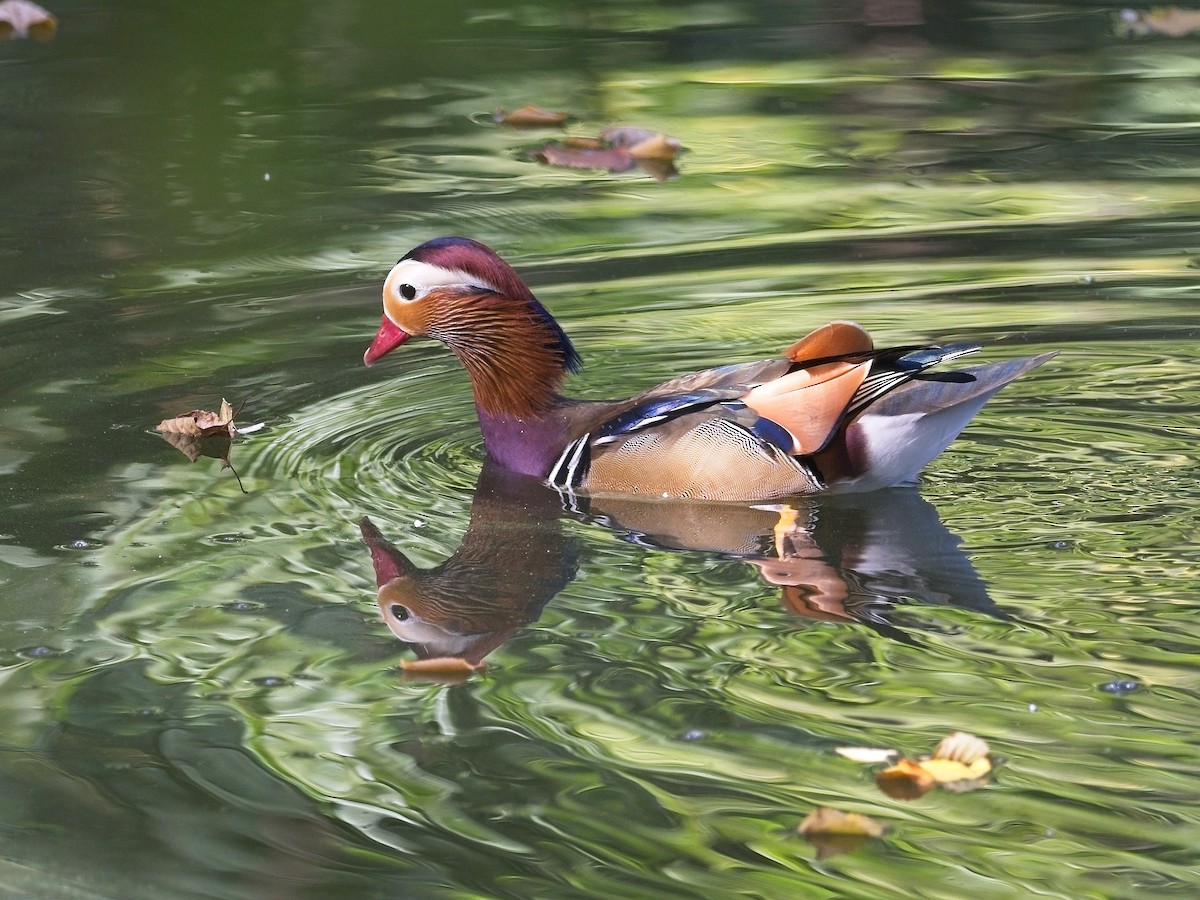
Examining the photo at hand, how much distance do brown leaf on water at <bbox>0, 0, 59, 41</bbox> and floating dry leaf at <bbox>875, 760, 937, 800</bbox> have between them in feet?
36.9

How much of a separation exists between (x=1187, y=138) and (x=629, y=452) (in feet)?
18.4

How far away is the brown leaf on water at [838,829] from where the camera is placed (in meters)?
3.74

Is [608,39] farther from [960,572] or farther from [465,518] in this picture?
[960,572]

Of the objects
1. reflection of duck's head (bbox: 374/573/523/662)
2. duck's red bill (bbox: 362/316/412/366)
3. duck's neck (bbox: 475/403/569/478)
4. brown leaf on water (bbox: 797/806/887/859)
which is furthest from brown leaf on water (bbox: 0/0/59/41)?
brown leaf on water (bbox: 797/806/887/859)

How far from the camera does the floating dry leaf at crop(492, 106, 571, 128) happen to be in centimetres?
1077

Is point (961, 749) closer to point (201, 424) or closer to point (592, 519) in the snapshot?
point (592, 519)

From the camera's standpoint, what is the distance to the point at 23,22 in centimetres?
1342

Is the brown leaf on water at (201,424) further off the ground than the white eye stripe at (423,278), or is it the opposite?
the white eye stripe at (423,278)

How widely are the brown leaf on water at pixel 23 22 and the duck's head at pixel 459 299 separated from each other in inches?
321

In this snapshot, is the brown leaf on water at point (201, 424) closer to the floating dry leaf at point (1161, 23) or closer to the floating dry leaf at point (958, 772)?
the floating dry leaf at point (958, 772)

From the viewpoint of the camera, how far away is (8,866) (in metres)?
3.92

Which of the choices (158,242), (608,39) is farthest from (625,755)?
(608,39)

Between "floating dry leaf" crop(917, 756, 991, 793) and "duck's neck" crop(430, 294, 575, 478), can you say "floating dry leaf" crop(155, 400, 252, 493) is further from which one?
"floating dry leaf" crop(917, 756, 991, 793)

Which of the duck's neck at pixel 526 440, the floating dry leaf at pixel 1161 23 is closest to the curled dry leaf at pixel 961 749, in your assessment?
the duck's neck at pixel 526 440
